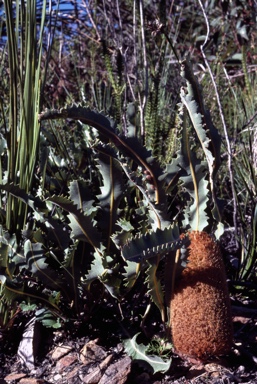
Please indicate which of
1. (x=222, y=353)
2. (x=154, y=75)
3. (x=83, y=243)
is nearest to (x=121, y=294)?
(x=83, y=243)

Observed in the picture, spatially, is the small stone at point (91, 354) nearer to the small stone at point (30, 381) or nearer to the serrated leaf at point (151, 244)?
the small stone at point (30, 381)

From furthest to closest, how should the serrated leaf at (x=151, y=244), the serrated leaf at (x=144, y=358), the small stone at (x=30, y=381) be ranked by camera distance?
1. the small stone at (x=30, y=381)
2. the serrated leaf at (x=144, y=358)
3. the serrated leaf at (x=151, y=244)

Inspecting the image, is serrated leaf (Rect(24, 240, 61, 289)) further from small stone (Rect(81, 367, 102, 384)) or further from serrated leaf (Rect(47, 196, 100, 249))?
small stone (Rect(81, 367, 102, 384))

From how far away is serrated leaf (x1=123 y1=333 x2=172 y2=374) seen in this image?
1.31m

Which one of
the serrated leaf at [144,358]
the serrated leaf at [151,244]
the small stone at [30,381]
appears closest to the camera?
the serrated leaf at [151,244]

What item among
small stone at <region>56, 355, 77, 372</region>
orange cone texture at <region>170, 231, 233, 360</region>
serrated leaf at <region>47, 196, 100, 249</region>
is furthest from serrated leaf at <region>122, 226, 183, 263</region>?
small stone at <region>56, 355, 77, 372</region>

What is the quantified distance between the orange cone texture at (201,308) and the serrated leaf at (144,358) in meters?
0.06

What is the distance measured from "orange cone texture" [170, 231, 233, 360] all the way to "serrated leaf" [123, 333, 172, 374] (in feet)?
0.19

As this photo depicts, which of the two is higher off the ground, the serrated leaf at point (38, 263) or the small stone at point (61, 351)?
the serrated leaf at point (38, 263)

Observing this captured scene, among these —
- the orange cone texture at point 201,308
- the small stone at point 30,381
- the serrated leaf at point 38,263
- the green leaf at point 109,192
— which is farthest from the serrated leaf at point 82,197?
the small stone at point 30,381

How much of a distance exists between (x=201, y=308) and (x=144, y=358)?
0.61 ft

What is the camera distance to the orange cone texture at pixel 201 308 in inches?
51.7

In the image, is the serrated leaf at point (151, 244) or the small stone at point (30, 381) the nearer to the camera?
the serrated leaf at point (151, 244)

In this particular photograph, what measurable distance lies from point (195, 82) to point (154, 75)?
0.69 meters
